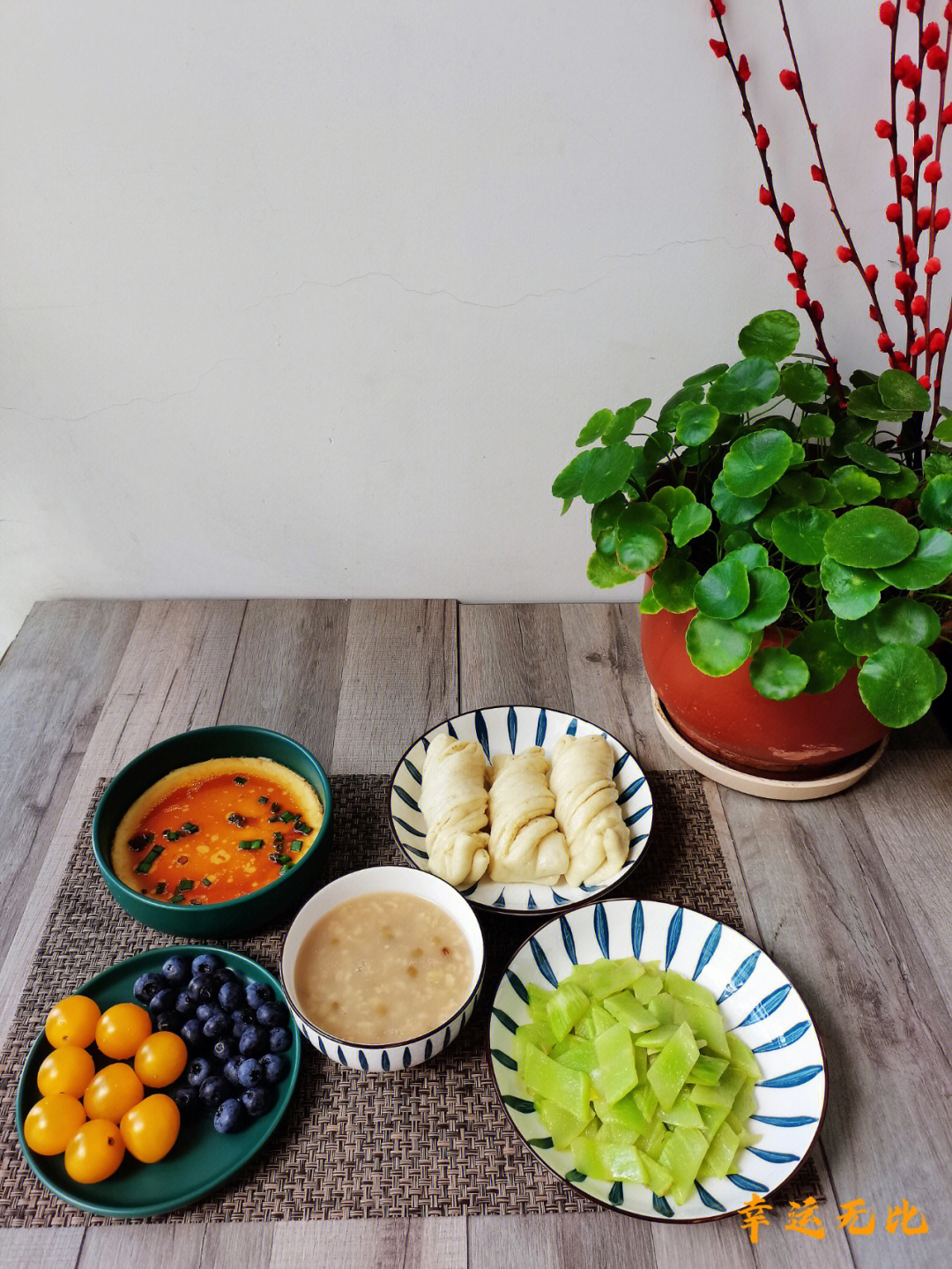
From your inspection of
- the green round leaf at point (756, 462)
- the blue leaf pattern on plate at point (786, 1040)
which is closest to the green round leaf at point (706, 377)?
the green round leaf at point (756, 462)

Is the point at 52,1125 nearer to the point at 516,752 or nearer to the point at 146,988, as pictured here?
the point at 146,988

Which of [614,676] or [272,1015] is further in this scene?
[614,676]

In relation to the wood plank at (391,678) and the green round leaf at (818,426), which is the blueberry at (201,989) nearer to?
the wood plank at (391,678)

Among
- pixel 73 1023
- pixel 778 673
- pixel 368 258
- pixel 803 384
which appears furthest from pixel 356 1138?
pixel 368 258

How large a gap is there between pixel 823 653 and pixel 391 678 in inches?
25.9

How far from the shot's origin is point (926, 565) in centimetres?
92

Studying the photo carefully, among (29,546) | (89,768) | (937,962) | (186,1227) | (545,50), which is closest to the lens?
(186,1227)

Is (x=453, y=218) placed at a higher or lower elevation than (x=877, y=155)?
higher

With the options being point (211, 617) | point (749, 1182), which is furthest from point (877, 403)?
point (211, 617)

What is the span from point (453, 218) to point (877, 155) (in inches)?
22.1

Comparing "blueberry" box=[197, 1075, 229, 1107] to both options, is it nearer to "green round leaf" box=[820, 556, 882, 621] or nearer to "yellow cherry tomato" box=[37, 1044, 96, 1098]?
"yellow cherry tomato" box=[37, 1044, 96, 1098]

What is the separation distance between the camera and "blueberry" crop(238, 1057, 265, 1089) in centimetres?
88

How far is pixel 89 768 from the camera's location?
126 centimetres

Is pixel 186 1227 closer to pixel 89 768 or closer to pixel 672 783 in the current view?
pixel 89 768
